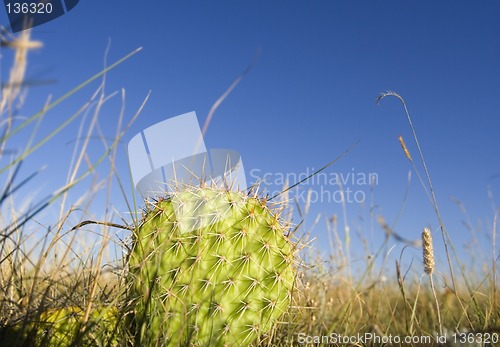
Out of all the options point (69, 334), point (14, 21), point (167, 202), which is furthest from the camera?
point (167, 202)

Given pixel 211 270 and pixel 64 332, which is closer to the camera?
pixel 64 332

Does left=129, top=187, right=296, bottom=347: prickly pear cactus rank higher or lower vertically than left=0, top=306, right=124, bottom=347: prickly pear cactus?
higher

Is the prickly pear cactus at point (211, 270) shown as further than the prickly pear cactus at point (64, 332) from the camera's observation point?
Yes

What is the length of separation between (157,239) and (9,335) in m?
0.57

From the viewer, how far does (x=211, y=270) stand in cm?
180

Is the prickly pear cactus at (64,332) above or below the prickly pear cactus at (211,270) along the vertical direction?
below

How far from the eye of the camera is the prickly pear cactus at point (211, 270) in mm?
1757

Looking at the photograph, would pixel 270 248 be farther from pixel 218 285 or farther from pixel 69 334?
pixel 69 334

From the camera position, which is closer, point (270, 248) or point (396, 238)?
point (270, 248)

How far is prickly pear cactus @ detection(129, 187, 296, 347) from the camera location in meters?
1.76

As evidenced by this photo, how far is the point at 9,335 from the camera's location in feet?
5.10

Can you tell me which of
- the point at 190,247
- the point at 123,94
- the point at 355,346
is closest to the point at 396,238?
the point at 355,346

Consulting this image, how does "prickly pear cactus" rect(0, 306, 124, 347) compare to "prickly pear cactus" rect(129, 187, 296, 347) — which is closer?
"prickly pear cactus" rect(0, 306, 124, 347)

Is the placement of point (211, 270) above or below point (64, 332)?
above
